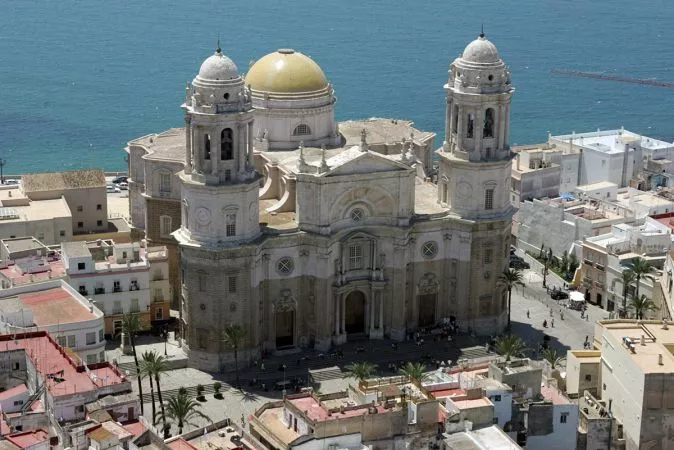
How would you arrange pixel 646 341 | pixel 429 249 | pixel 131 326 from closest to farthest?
pixel 646 341 → pixel 131 326 → pixel 429 249

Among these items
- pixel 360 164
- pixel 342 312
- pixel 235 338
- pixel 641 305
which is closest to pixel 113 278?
pixel 235 338

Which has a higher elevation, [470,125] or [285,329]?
[470,125]

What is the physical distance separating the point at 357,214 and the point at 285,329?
892 cm

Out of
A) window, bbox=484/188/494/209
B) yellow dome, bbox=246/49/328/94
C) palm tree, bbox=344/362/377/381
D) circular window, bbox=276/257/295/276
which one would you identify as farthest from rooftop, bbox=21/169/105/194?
palm tree, bbox=344/362/377/381

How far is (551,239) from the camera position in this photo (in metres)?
109

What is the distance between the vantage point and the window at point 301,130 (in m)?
94.4

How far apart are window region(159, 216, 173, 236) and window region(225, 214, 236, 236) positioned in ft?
38.1

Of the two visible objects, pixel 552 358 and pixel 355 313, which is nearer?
pixel 552 358

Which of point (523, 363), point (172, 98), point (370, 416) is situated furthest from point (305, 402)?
point (172, 98)

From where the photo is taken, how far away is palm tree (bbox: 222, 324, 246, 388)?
84256 mm

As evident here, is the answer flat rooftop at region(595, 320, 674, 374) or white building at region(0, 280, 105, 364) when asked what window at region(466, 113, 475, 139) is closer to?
flat rooftop at region(595, 320, 674, 374)

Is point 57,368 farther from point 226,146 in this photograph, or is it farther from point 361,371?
point 226,146

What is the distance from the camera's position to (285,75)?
307ft

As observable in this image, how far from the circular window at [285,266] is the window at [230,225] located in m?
4.45
